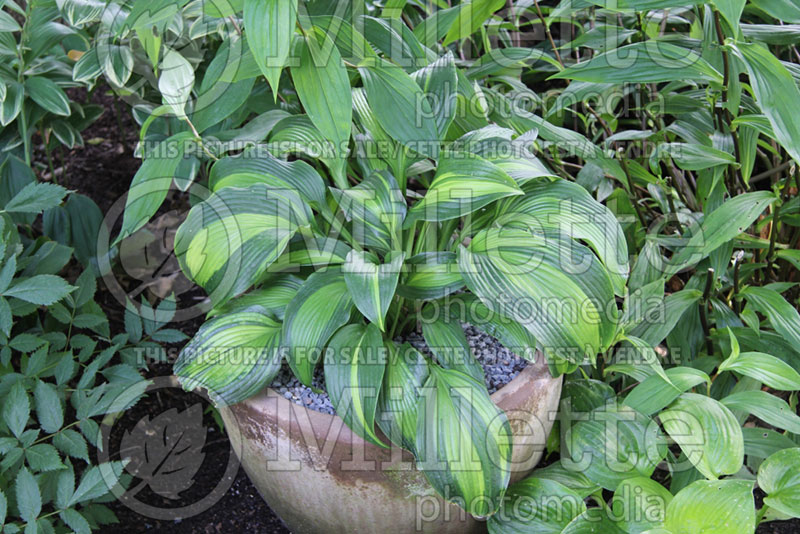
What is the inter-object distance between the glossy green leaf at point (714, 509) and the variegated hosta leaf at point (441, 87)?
0.62 meters

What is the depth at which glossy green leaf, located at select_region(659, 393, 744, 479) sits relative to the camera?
1.05 meters

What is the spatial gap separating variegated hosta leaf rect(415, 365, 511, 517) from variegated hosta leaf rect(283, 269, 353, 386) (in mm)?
160

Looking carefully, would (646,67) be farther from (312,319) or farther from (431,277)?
(312,319)

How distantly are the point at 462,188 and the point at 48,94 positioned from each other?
97 centimetres

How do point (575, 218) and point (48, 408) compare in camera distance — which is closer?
point (575, 218)

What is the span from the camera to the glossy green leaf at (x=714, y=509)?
0.97 m

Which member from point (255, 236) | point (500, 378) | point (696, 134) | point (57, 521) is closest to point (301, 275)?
point (255, 236)

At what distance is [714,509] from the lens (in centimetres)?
99

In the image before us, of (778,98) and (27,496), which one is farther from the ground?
(778,98)

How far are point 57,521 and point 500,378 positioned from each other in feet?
2.70

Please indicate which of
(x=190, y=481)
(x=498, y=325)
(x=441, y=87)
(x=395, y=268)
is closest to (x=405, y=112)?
(x=441, y=87)

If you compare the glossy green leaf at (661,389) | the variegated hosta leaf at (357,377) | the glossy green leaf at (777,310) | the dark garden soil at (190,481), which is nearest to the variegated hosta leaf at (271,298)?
the variegated hosta leaf at (357,377)

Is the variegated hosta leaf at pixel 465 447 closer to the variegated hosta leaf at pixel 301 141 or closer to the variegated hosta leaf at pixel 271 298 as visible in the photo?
the variegated hosta leaf at pixel 271 298

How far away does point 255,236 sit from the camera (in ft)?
3.47
